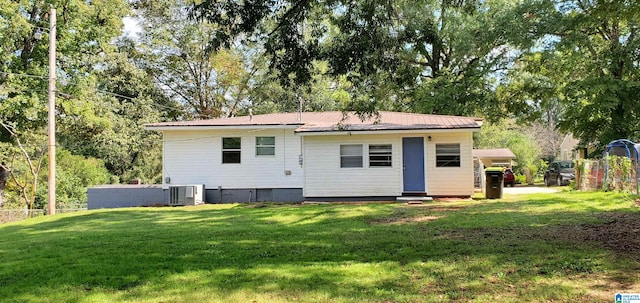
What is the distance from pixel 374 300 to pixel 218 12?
5606mm

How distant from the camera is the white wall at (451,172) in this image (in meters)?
15.1

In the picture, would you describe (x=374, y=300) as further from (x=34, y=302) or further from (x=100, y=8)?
(x=100, y=8)

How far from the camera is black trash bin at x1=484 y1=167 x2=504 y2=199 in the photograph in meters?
14.7

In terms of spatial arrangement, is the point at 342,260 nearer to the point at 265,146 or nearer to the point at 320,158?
the point at 320,158

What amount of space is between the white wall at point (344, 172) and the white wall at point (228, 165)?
1.02 m

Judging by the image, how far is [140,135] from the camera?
28781mm

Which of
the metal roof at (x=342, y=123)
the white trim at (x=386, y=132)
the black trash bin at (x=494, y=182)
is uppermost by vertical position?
the metal roof at (x=342, y=123)

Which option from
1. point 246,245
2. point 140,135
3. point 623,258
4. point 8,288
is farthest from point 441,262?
point 140,135

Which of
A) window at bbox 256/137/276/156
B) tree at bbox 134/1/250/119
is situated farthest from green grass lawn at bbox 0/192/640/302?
tree at bbox 134/1/250/119

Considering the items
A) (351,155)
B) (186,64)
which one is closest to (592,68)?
(351,155)

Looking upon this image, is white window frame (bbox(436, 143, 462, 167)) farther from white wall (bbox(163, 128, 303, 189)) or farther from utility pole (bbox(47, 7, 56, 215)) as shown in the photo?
utility pole (bbox(47, 7, 56, 215))

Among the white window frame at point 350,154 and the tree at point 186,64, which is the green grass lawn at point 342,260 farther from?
the tree at point 186,64

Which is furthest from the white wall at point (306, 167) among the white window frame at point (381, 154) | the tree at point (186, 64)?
the tree at point (186, 64)

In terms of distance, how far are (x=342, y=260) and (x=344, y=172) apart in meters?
10.1
